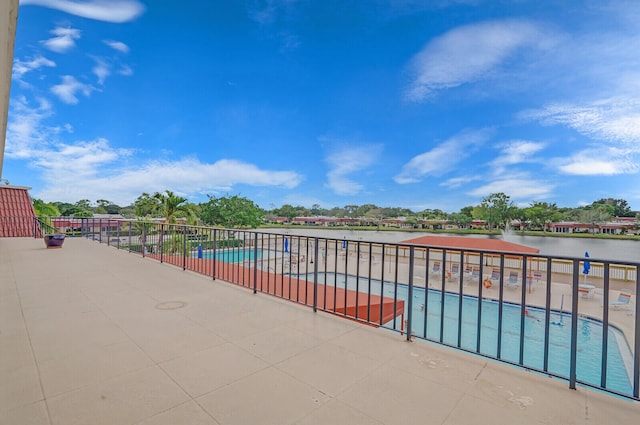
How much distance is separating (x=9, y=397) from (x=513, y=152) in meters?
45.8

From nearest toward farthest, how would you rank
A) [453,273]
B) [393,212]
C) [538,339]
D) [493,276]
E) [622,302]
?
[538,339], [622,302], [493,276], [453,273], [393,212]

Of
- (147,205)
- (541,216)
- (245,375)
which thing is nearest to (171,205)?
(147,205)

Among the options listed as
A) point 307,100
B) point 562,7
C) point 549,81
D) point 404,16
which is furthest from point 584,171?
point 307,100

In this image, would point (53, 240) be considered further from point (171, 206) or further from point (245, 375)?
point (171, 206)

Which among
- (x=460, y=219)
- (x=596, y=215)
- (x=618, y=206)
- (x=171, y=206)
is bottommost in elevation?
(x=460, y=219)

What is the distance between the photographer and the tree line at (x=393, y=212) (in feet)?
69.6

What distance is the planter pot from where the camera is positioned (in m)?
8.36

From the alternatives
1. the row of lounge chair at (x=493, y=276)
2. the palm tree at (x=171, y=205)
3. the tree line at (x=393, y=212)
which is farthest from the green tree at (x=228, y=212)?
the row of lounge chair at (x=493, y=276)

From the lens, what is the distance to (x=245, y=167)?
45.2 m

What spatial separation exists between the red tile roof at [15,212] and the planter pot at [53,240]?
6260 millimetres

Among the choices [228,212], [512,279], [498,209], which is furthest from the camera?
[498,209]

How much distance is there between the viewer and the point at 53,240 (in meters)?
8.39

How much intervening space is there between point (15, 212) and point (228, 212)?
1673 centimetres

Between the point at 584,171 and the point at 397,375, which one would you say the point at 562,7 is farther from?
the point at 584,171
